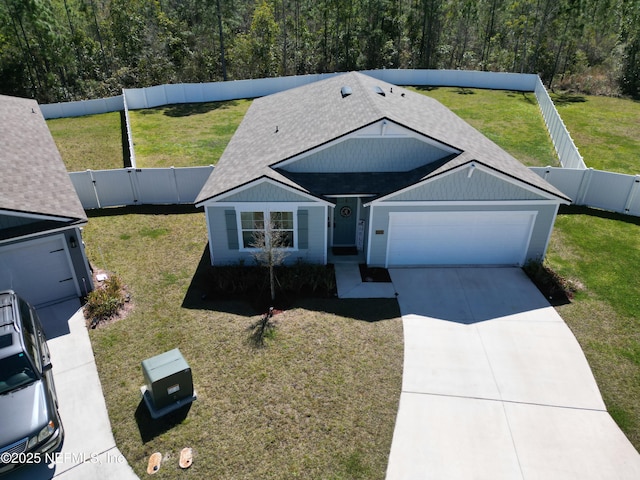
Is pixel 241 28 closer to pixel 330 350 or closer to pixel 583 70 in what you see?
pixel 583 70

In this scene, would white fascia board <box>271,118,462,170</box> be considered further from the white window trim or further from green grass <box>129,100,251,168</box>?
green grass <box>129,100,251,168</box>

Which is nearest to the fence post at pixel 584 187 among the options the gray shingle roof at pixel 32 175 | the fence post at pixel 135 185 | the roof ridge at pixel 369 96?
the roof ridge at pixel 369 96

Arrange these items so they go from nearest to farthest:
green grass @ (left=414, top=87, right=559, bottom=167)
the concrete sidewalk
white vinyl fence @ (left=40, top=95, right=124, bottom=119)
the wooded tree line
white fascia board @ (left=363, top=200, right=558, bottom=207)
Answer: the concrete sidewalk, white fascia board @ (left=363, top=200, right=558, bottom=207), green grass @ (left=414, top=87, right=559, bottom=167), white vinyl fence @ (left=40, top=95, right=124, bottom=119), the wooded tree line

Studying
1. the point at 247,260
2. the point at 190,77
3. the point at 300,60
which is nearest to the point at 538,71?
the point at 300,60

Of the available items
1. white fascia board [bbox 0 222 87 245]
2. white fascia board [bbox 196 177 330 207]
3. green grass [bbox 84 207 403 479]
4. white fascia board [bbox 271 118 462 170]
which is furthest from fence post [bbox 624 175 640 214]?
white fascia board [bbox 0 222 87 245]

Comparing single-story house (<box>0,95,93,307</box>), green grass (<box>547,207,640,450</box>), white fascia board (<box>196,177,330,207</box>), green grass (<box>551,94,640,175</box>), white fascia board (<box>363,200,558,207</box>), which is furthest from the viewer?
green grass (<box>551,94,640,175</box>)

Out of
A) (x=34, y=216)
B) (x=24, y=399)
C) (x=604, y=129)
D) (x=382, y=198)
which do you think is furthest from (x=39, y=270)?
(x=604, y=129)
